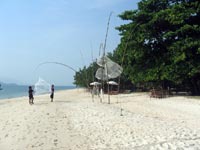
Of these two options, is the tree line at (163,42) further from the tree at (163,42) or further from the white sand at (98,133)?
the white sand at (98,133)

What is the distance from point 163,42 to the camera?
33.9 meters

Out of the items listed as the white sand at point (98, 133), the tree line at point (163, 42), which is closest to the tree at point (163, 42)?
the tree line at point (163, 42)

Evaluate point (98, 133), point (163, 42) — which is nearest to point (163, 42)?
point (163, 42)

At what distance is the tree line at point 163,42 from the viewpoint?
29.6 meters

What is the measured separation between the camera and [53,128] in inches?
630

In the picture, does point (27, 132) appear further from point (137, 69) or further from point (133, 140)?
point (137, 69)

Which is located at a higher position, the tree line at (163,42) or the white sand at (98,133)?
the tree line at (163,42)

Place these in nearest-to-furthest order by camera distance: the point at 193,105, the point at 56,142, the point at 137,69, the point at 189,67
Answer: the point at 56,142
the point at 193,105
the point at 189,67
the point at 137,69

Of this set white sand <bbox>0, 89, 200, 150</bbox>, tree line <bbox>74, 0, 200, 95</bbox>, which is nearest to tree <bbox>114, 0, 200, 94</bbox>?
tree line <bbox>74, 0, 200, 95</bbox>

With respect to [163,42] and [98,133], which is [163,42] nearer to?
[163,42]

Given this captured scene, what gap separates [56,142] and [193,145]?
5.09 m

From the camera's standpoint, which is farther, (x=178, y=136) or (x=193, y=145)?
(x=178, y=136)

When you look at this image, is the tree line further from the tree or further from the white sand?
the white sand

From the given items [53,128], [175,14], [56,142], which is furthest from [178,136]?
[175,14]
